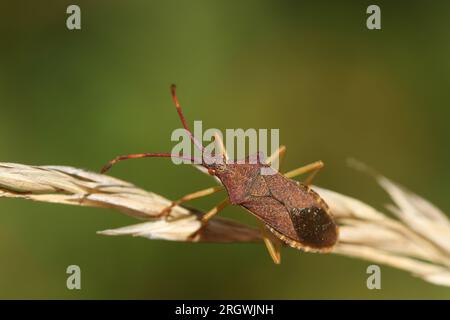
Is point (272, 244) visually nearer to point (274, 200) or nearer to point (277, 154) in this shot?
point (274, 200)

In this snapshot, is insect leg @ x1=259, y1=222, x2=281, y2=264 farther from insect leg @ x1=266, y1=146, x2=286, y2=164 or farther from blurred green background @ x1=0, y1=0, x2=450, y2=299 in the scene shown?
blurred green background @ x1=0, y1=0, x2=450, y2=299

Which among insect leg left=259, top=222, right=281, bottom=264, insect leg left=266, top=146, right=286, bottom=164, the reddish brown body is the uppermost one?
insect leg left=266, top=146, right=286, bottom=164

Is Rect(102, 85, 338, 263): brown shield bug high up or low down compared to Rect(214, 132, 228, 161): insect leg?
down

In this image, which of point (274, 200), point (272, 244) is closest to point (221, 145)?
point (274, 200)

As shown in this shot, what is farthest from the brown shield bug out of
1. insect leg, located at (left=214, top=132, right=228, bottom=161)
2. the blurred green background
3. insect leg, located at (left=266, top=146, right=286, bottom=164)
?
the blurred green background

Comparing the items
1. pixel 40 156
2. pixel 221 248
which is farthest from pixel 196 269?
pixel 40 156

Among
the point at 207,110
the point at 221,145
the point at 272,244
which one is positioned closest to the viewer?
the point at 272,244
